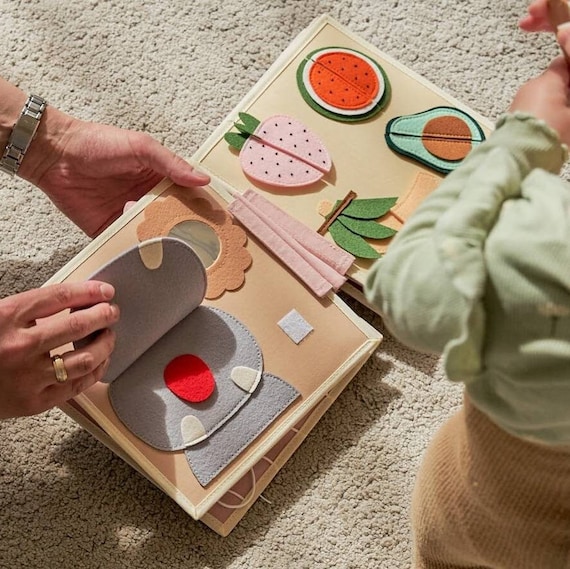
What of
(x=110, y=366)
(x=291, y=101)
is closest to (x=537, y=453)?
(x=110, y=366)

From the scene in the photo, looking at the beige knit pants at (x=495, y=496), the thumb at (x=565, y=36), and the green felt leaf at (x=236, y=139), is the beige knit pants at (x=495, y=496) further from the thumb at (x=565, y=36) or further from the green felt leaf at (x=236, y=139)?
the green felt leaf at (x=236, y=139)

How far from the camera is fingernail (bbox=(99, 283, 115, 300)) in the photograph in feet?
2.21

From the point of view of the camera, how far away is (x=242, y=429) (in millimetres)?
753

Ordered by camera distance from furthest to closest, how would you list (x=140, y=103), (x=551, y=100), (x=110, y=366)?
(x=140, y=103) → (x=110, y=366) → (x=551, y=100)

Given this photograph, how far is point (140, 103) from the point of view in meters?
0.93

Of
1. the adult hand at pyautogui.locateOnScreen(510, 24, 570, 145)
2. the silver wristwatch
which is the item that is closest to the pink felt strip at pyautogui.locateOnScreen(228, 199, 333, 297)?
the silver wristwatch

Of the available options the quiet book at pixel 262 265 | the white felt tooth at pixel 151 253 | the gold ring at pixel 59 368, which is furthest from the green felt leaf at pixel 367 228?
the gold ring at pixel 59 368

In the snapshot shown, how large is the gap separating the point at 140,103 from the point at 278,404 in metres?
0.42

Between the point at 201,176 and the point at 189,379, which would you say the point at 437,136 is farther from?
the point at 189,379

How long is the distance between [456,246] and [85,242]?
574 millimetres

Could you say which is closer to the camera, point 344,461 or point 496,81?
point 344,461

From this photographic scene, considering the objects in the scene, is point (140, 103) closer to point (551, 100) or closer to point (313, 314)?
point (313, 314)

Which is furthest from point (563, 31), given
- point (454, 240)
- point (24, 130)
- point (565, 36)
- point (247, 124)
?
point (24, 130)

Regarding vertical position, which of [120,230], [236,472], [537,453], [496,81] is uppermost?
[496,81]
